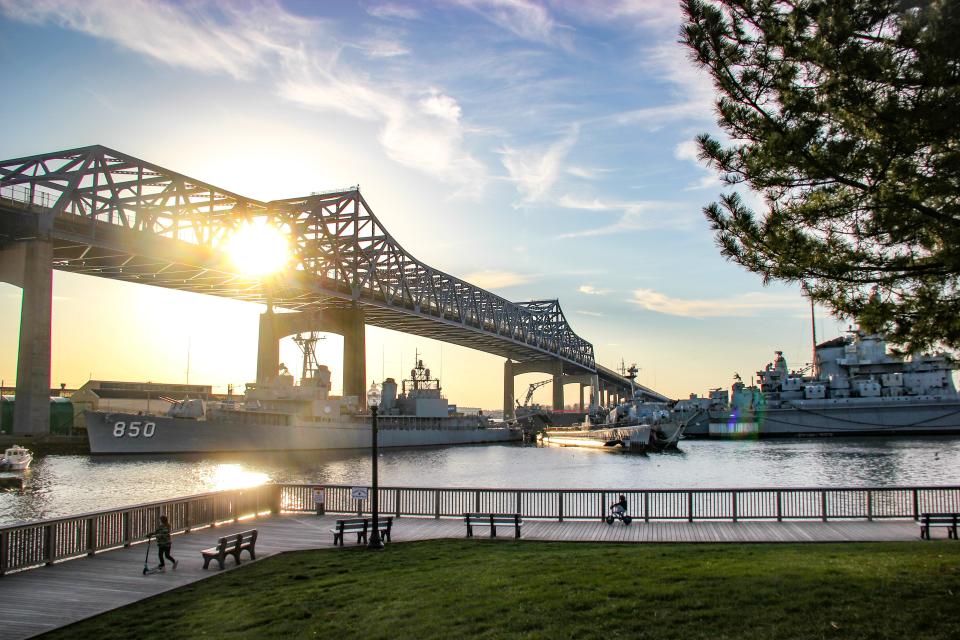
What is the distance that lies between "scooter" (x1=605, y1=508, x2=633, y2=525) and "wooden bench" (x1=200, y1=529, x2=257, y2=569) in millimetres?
8466

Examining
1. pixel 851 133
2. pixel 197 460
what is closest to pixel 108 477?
pixel 197 460

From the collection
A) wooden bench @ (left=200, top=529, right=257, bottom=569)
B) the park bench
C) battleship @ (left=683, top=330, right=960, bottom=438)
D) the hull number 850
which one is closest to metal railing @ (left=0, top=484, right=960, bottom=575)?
the park bench

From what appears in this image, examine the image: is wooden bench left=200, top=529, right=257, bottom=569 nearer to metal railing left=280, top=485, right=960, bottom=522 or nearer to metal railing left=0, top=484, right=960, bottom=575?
metal railing left=0, top=484, right=960, bottom=575

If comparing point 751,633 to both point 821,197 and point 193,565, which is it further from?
point 193,565

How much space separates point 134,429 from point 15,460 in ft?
45.1

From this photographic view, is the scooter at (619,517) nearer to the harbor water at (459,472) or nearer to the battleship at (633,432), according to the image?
the harbor water at (459,472)

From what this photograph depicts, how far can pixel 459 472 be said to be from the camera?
49.9m

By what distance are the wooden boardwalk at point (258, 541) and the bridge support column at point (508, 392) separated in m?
115

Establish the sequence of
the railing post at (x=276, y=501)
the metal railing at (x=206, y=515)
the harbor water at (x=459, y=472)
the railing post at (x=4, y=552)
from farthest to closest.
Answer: the harbor water at (x=459, y=472) < the railing post at (x=276, y=501) < the metal railing at (x=206, y=515) < the railing post at (x=4, y=552)

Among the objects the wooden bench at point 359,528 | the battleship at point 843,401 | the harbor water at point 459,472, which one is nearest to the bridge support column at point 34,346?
the harbor water at point 459,472

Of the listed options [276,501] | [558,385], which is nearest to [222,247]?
[276,501]

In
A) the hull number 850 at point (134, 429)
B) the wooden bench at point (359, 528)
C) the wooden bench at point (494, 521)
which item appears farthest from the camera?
the hull number 850 at point (134, 429)

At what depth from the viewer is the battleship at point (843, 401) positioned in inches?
3659

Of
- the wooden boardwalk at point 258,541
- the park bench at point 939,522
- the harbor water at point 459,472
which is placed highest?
the park bench at point 939,522
